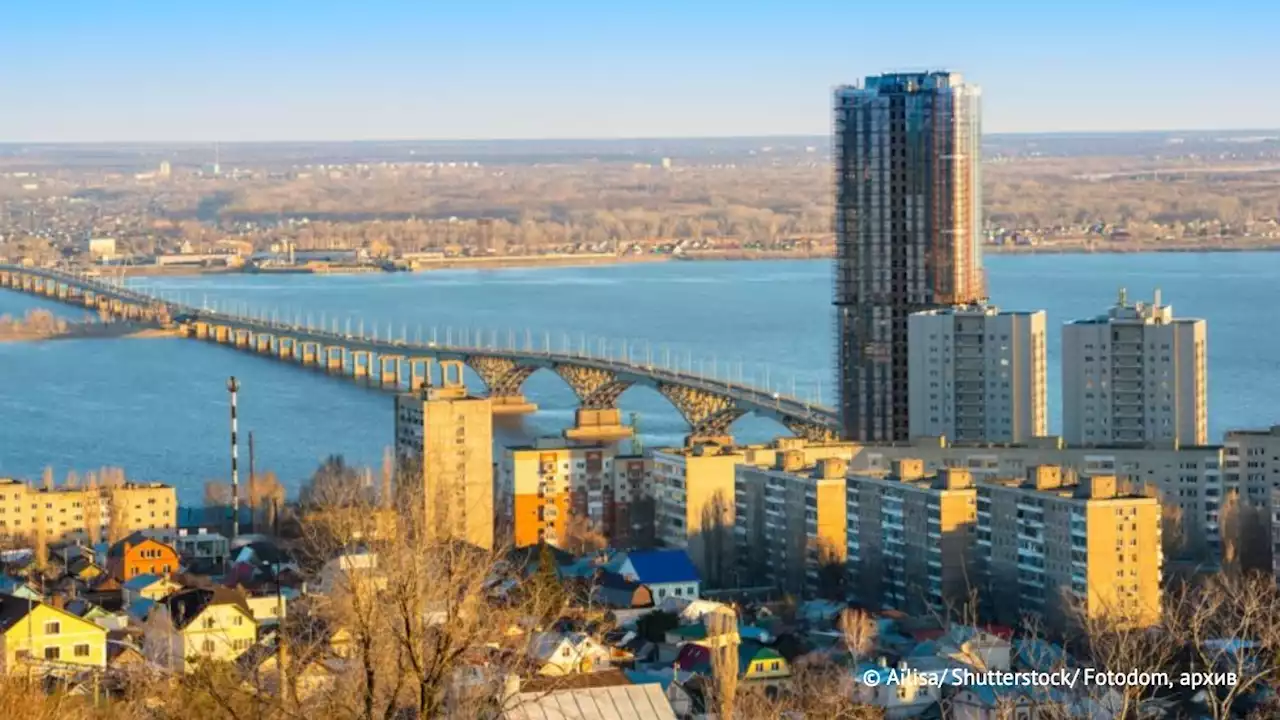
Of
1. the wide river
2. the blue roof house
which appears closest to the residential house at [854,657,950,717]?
the blue roof house

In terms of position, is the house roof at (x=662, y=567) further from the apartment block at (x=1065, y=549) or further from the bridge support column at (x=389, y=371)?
the bridge support column at (x=389, y=371)

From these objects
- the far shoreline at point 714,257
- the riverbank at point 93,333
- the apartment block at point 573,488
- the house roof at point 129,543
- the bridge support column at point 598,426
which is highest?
the house roof at point 129,543

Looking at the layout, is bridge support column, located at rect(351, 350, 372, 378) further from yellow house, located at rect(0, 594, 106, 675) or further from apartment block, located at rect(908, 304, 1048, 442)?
yellow house, located at rect(0, 594, 106, 675)

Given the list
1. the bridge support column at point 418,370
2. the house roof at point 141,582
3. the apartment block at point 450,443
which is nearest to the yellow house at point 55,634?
the house roof at point 141,582

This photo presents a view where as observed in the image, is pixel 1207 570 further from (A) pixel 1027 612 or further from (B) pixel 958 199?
(B) pixel 958 199

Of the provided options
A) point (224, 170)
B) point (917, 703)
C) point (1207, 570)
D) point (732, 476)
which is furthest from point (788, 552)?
point (224, 170)

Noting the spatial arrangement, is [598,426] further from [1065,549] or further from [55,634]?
[55,634]
